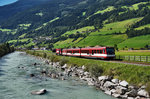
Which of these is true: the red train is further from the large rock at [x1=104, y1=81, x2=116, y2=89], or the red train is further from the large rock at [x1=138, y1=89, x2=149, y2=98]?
the large rock at [x1=138, y1=89, x2=149, y2=98]

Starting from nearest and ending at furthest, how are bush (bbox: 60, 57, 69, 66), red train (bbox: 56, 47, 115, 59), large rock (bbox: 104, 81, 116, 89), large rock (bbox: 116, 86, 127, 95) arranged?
large rock (bbox: 116, 86, 127, 95) < large rock (bbox: 104, 81, 116, 89) < red train (bbox: 56, 47, 115, 59) < bush (bbox: 60, 57, 69, 66)

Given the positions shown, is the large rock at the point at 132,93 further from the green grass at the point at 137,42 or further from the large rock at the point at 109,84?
the green grass at the point at 137,42

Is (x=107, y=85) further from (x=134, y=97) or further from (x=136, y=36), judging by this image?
(x=136, y=36)

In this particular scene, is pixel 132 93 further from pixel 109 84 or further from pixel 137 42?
pixel 137 42

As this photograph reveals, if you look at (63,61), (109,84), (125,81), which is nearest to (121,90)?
(125,81)

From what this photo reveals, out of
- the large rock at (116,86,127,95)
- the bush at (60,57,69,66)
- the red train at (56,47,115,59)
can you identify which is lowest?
the large rock at (116,86,127,95)

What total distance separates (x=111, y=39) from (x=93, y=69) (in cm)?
14210

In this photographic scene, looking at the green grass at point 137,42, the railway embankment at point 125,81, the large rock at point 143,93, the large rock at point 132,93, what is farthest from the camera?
the green grass at point 137,42

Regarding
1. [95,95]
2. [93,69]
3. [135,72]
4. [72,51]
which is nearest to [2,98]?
[95,95]

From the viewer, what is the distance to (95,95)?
21.4 meters

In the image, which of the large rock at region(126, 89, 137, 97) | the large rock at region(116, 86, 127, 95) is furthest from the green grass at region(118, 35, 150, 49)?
the large rock at region(126, 89, 137, 97)

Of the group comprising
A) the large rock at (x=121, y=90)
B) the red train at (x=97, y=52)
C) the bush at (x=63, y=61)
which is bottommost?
the large rock at (x=121, y=90)

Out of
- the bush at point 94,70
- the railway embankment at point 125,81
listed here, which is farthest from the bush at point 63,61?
the bush at point 94,70

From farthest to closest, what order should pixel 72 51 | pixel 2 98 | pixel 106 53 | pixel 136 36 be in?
pixel 136 36 → pixel 72 51 → pixel 106 53 → pixel 2 98
